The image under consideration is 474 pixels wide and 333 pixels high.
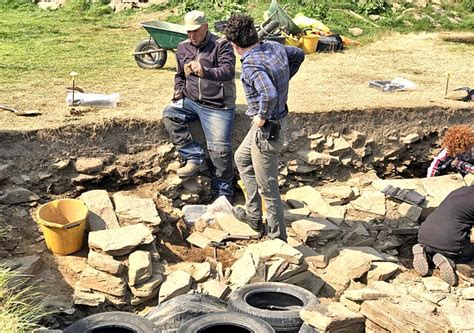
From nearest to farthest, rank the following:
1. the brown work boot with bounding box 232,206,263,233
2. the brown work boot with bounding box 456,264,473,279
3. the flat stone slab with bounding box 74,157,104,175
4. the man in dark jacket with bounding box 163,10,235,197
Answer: the brown work boot with bounding box 456,264,473,279 < the brown work boot with bounding box 232,206,263,233 < the man in dark jacket with bounding box 163,10,235,197 < the flat stone slab with bounding box 74,157,104,175

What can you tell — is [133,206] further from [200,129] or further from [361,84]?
[361,84]

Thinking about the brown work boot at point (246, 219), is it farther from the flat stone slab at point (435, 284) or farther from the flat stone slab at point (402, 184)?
the flat stone slab at point (402, 184)

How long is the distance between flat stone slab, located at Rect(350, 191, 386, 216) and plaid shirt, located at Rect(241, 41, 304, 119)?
90.6 inches

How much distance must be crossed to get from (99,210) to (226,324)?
8.53ft

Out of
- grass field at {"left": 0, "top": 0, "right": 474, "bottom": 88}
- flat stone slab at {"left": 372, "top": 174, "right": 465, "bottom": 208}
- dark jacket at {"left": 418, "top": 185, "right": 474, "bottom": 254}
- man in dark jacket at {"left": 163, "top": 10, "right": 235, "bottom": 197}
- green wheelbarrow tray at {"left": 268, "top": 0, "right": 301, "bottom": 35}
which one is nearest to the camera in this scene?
dark jacket at {"left": 418, "top": 185, "right": 474, "bottom": 254}


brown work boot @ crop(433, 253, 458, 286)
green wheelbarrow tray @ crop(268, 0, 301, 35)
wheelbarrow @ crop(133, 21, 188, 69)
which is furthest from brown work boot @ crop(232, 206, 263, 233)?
green wheelbarrow tray @ crop(268, 0, 301, 35)

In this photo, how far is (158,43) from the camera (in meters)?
10.9

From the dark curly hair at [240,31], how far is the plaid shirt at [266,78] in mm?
122

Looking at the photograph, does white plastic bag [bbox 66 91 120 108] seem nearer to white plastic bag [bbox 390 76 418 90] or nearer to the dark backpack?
white plastic bag [bbox 390 76 418 90]

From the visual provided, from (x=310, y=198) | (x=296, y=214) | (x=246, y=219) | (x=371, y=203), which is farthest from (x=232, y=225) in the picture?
(x=371, y=203)

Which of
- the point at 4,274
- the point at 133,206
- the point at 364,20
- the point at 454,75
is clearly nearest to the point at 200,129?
the point at 133,206

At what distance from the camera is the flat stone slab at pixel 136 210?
734 centimetres

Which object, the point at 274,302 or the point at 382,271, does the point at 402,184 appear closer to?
the point at 382,271

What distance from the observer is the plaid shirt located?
6246 millimetres
